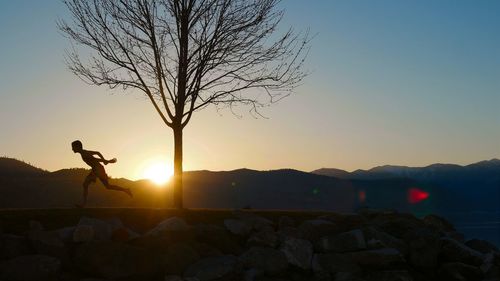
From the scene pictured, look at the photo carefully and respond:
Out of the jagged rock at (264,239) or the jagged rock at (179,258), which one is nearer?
the jagged rock at (179,258)

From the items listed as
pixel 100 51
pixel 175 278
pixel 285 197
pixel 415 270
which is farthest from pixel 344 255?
pixel 285 197

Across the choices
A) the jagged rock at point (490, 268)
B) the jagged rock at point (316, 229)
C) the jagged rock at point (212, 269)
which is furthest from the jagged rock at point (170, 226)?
the jagged rock at point (490, 268)

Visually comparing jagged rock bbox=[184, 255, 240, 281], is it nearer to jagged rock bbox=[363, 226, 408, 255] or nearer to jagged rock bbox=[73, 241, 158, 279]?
jagged rock bbox=[73, 241, 158, 279]

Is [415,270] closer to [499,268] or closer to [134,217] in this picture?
[499,268]

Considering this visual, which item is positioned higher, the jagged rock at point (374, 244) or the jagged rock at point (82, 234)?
the jagged rock at point (82, 234)

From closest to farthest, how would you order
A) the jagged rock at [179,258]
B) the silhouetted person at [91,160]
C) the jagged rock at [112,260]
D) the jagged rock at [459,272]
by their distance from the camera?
1. the jagged rock at [112,260]
2. the jagged rock at [179,258]
3. the jagged rock at [459,272]
4. the silhouetted person at [91,160]

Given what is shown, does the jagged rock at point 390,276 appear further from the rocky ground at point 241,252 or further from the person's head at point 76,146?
the person's head at point 76,146

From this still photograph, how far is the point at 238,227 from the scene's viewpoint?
51.1 ft

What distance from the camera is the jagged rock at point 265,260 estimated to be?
1398 centimetres

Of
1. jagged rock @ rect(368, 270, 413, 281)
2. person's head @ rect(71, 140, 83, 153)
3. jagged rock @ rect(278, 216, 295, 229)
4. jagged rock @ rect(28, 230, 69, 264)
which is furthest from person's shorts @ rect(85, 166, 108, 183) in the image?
jagged rock @ rect(368, 270, 413, 281)

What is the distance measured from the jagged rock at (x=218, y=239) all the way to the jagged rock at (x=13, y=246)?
3621 mm

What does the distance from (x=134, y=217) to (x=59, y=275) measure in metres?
3.47

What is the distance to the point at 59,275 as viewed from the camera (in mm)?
12836

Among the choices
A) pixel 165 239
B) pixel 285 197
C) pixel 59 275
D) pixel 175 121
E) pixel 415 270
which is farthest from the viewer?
pixel 285 197
